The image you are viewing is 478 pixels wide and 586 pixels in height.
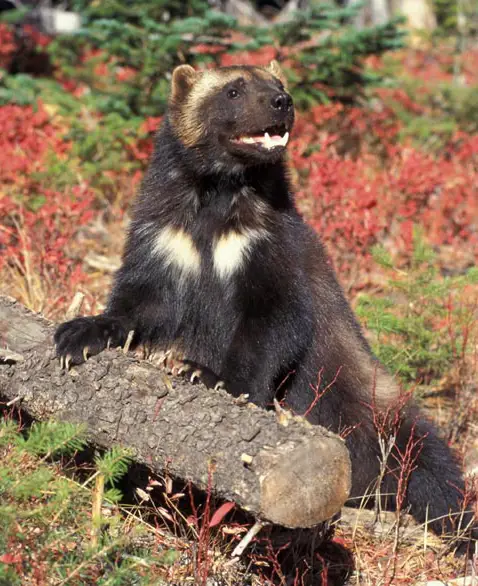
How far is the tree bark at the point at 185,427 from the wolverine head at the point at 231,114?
1284 mm

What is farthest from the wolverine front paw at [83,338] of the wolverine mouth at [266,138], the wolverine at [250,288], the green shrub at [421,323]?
the green shrub at [421,323]

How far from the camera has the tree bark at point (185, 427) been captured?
301cm

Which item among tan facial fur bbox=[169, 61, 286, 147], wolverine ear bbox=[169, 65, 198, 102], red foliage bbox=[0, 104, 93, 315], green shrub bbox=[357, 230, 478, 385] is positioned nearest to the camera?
tan facial fur bbox=[169, 61, 286, 147]

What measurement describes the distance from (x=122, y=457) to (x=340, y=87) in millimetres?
7614

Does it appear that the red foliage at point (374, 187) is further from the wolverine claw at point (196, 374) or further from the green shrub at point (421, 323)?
the wolverine claw at point (196, 374)

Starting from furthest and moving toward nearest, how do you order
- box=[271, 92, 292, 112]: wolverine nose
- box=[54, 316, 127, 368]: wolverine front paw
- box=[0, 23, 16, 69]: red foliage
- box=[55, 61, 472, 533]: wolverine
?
box=[0, 23, 16, 69]: red foliage → box=[271, 92, 292, 112]: wolverine nose → box=[55, 61, 472, 533]: wolverine → box=[54, 316, 127, 368]: wolverine front paw

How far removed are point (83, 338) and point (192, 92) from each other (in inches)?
65.1

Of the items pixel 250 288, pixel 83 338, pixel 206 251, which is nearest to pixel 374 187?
pixel 206 251

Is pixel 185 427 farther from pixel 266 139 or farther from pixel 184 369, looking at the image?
pixel 266 139

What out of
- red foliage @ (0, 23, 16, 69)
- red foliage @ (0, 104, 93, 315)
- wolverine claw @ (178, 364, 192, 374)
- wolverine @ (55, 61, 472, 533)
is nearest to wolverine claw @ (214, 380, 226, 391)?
wolverine @ (55, 61, 472, 533)

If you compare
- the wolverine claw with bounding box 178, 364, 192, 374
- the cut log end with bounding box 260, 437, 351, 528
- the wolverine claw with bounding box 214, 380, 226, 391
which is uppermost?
the cut log end with bounding box 260, 437, 351, 528

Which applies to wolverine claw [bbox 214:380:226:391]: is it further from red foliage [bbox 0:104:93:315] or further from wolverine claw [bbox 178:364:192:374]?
red foliage [bbox 0:104:93:315]

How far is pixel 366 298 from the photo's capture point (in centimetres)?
558

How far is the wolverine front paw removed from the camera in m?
3.76
